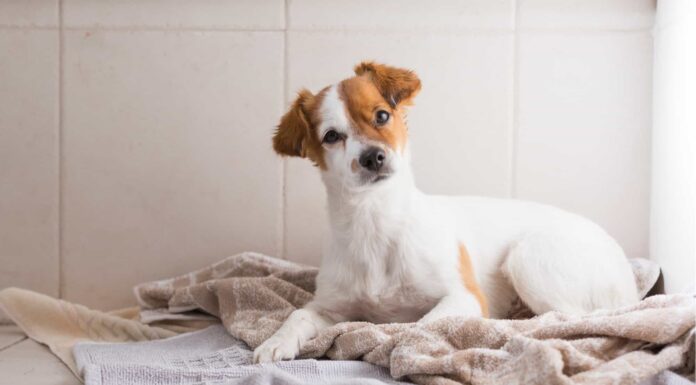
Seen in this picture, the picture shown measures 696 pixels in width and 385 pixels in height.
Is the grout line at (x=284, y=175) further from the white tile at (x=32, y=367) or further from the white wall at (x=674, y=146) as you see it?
the white wall at (x=674, y=146)

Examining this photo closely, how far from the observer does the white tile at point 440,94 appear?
7.07ft

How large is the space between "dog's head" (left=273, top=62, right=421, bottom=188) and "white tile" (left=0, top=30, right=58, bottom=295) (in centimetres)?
81

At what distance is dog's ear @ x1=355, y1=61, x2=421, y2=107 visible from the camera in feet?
5.54

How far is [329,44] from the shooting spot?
2158mm

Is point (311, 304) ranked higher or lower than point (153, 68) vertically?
lower

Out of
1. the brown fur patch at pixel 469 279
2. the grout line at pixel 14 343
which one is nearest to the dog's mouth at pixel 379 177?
the brown fur patch at pixel 469 279

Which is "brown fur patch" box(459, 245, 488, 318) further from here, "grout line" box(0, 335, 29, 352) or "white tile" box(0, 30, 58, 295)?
"white tile" box(0, 30, 58, 295)

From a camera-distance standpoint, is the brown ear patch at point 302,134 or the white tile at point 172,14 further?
the white tile at point 172,14

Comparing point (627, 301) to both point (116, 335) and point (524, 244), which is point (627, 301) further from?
point (116, 335)

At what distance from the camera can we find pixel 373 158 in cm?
157

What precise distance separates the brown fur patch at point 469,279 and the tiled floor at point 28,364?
774 mm

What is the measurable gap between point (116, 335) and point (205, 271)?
0.31 m

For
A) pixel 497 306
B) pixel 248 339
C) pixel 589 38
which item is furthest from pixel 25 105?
pixel 589 38

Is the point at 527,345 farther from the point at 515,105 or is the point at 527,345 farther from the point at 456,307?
A: the point at 515,105
